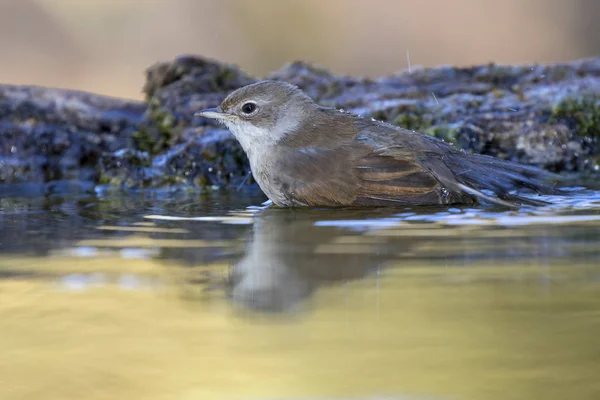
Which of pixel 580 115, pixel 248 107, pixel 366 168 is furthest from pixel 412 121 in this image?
pixel 366 168

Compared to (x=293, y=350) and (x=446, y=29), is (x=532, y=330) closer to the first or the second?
(x=293, y=350)

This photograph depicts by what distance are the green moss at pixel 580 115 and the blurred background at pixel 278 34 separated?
22.4 ft

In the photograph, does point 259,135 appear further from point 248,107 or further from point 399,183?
point 399,183

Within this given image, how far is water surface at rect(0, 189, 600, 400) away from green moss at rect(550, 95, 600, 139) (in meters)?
2.34

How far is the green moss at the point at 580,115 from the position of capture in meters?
7.16

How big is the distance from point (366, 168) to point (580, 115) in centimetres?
256

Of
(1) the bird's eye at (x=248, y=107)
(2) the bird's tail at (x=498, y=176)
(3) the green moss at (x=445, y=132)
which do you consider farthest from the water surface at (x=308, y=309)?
(3) the green moss at (x=445, y=132)

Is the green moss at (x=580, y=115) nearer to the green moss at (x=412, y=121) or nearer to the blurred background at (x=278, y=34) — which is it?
the green moss at (x=412, y=121)

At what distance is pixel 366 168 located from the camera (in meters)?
5.41

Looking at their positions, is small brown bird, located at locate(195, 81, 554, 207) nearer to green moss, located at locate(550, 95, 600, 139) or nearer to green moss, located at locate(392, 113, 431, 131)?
green moss, located at locate(392, 113, 431, 131)

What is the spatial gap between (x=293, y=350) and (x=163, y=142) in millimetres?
5040

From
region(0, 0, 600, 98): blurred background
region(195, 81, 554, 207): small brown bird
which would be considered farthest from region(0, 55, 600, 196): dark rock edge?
region(0, 0, 600, 98): blurred background

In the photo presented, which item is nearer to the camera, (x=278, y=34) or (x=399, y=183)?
(x=399, y=183)

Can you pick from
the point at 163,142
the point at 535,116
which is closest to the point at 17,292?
the point at 163,142
